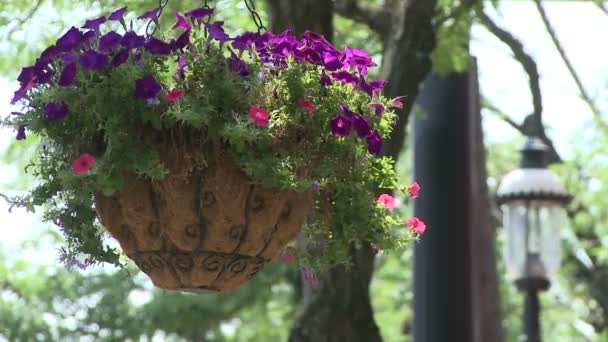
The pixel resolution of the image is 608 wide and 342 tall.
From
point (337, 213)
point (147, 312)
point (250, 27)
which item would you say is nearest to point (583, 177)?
point (147, 312)

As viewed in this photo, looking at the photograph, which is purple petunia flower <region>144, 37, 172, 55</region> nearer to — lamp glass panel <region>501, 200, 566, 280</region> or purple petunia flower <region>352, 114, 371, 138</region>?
purple petunia flower <region>352, 114, 371, 138</region>

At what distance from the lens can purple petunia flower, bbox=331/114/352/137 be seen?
3.16m

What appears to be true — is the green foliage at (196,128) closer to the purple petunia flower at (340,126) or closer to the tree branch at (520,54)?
the purple petunia flower at (340,126)

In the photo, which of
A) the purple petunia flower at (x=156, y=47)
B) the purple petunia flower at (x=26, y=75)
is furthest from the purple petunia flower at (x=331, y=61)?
the purple petunia flower at (x=26, y=75)

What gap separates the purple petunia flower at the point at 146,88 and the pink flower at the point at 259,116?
0.22 metres

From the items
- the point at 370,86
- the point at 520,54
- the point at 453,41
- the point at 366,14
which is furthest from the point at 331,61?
the point at 520,54

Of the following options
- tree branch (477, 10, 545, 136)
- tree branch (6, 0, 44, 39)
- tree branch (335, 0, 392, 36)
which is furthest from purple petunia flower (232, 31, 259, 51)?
tree branch (477, 10, 545, 136)

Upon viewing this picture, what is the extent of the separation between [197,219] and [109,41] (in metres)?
0.47

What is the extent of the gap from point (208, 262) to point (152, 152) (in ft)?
1.03

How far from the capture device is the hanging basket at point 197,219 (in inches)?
121

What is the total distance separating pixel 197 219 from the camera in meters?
3.08

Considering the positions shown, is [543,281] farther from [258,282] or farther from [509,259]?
[258,282]

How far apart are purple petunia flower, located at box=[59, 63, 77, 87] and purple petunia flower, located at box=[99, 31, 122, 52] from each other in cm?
8

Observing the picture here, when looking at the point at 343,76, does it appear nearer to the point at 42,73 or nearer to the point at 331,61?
the point at 331,61
